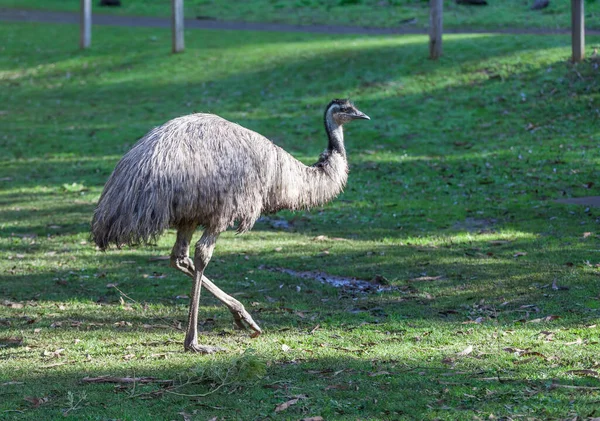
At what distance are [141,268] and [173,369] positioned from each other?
4.01 metres

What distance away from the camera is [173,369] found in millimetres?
7512

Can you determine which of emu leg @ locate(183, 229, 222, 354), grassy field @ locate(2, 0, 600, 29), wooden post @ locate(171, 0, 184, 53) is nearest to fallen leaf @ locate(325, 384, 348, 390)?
emu leg @ locate(183, 229, 222, 354)

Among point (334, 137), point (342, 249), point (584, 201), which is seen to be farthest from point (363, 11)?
point (334, 137)

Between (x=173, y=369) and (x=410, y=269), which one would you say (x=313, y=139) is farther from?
(x=173, y=369)

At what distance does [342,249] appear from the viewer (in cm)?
1203

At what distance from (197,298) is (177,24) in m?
17.9

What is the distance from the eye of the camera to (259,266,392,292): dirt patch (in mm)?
10286

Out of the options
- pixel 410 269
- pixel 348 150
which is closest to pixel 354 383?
pixel 410 269

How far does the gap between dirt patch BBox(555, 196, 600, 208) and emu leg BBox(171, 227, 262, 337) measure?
677 cm

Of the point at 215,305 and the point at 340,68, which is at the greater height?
the point at 340,68

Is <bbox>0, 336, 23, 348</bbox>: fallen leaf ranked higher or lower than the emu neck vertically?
lower

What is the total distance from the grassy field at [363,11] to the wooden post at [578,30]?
181 inches

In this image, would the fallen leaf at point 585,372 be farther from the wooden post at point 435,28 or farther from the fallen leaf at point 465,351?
the wooden post at point 435,28

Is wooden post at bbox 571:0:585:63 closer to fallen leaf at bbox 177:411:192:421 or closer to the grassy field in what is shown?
the grassy field
